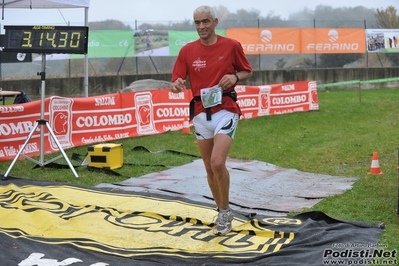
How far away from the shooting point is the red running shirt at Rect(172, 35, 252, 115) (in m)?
6.38

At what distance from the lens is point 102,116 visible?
14.5 meters

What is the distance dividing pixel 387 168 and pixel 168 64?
56.4 ft

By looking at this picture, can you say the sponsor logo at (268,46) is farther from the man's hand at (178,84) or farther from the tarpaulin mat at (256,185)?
the man's hand at (178,84)

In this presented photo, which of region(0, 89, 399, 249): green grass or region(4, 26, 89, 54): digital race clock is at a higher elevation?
region(4, 26, 89, 54): digital race clock

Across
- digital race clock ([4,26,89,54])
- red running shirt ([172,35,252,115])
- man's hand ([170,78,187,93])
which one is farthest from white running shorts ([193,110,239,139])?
digital race clock ([4,26,89,54])

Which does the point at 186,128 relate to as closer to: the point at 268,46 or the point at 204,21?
the point at 204,21

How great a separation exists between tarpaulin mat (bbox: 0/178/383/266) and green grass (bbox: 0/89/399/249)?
2.21ft

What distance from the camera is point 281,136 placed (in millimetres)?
15844

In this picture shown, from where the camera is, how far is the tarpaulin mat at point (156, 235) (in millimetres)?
5707

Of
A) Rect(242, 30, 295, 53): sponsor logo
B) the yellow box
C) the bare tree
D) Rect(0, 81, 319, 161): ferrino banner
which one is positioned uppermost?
the bare tree

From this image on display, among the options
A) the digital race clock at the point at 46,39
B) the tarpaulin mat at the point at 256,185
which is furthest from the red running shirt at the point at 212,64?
the digital race clock at the point at 46,39

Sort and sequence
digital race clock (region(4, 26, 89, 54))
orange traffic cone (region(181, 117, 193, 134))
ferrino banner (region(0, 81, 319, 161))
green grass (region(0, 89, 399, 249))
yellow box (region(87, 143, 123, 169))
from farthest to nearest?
orange traffic cone (region(181, 117, 193, 134)) → ferrino banner (region(0, 81, 319, 161)) → yellow box (region(87, 143, 123, 169)) → digital race clock (region(4, 26, 89, 54)) → green grass (region(0, 89, 399, 249))

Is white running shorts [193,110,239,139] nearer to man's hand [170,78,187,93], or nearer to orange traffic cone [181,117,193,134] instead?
man's hand [170,78,187,93]

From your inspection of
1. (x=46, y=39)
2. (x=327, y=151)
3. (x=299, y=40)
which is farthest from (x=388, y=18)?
(x=46, y=39)
